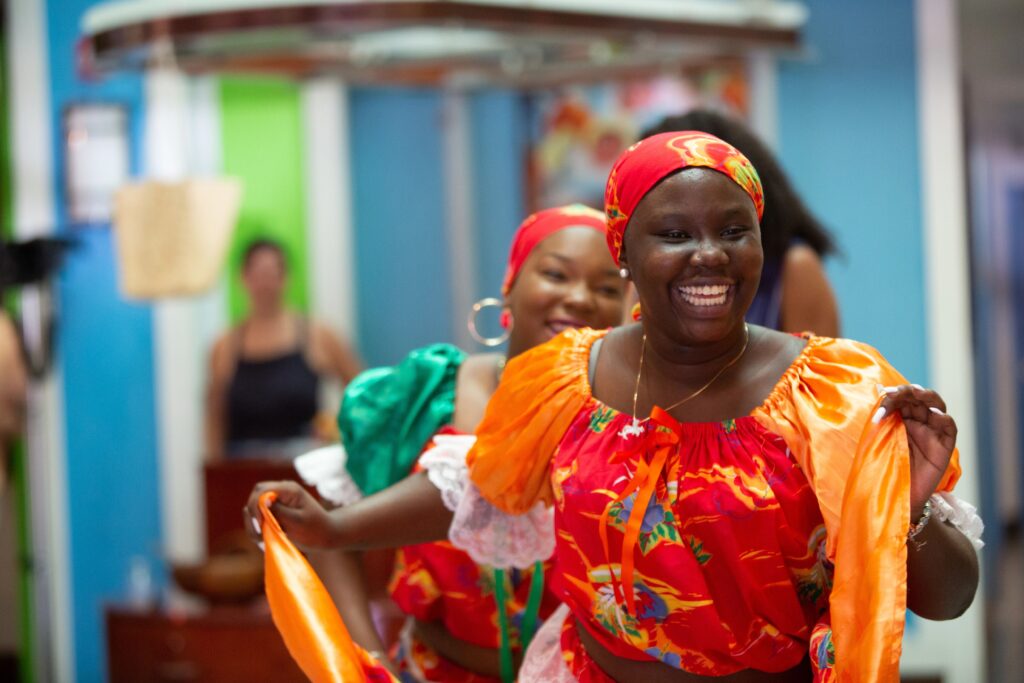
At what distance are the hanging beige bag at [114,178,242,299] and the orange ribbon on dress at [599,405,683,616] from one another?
107 inches

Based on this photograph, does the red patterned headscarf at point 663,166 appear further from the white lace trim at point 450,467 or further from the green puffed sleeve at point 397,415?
the green puffed sleeve at point 397,415

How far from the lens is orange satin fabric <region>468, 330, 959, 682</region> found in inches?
66.2

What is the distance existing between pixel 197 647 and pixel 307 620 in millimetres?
2930

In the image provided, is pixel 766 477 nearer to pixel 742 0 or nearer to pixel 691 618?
pixel 691 618

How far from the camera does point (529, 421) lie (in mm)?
2002

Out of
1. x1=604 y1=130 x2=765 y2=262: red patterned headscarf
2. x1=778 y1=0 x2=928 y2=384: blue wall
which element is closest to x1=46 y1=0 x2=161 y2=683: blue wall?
x1=778 y1=0 x2=928 y2=384: blue wall

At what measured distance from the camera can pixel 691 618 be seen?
1.81 meters

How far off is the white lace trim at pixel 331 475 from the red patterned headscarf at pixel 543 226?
429 mm

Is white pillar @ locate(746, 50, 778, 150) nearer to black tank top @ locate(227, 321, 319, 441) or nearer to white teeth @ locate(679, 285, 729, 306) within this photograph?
black tank top @ locate(227, 321, 319, 441)

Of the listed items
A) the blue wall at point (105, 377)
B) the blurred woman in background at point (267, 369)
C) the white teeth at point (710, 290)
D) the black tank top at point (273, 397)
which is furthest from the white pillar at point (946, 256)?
the white teeth at point (710, 290)

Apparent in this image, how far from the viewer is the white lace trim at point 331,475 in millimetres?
2482

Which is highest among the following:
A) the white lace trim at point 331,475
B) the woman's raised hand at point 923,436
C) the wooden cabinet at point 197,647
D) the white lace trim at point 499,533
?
the woman's raised hand at point 923,436

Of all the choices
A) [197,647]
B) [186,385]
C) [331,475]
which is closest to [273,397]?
[186,385]

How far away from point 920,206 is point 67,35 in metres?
3.55
